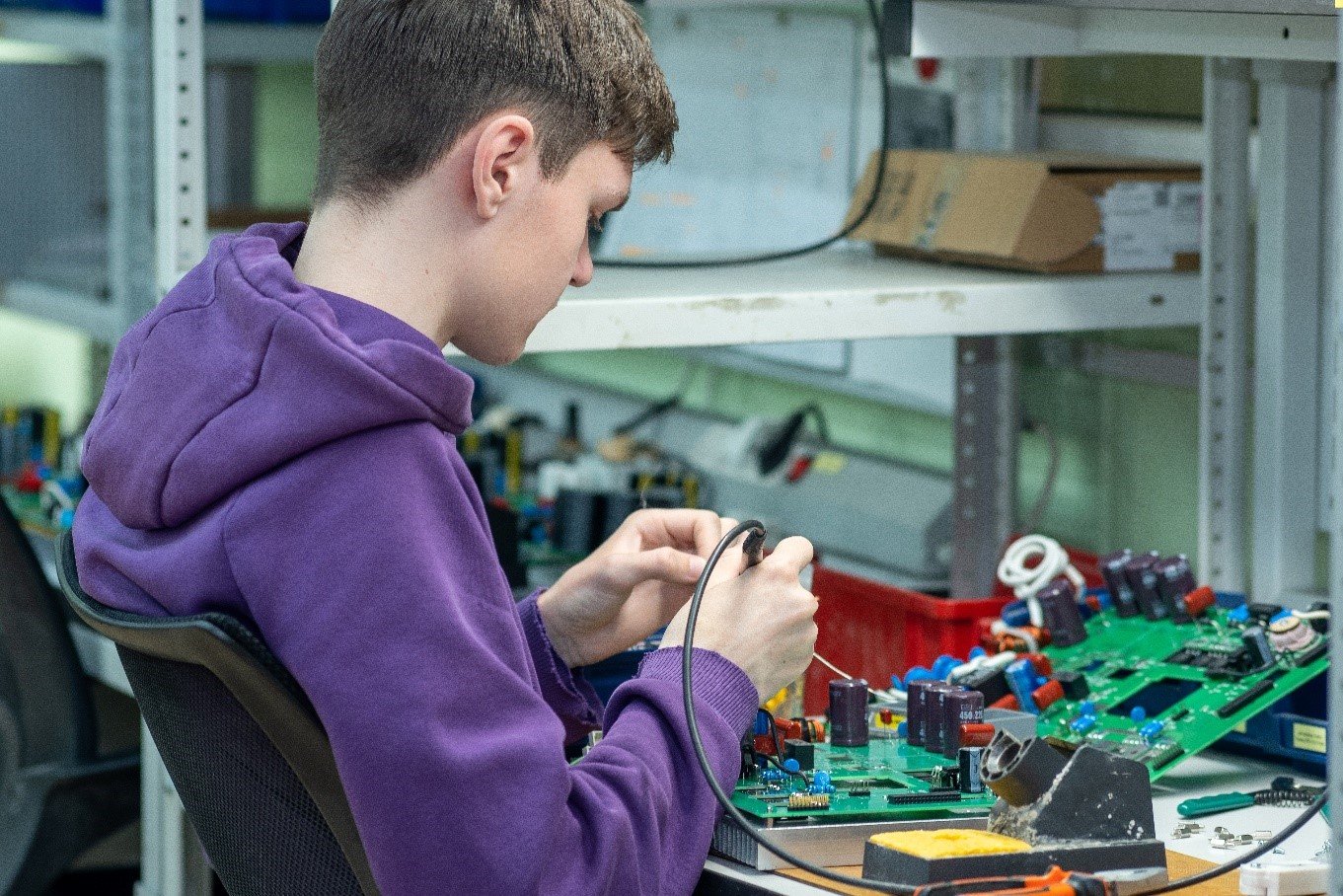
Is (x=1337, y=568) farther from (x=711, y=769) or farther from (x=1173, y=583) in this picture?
(x=1173, y=583)

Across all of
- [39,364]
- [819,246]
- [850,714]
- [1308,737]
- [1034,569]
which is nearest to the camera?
[850,714]

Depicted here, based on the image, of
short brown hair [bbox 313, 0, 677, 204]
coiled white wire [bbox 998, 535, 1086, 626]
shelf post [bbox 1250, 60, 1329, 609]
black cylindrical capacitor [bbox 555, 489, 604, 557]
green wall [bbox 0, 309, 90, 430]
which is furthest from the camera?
green wall [bbox 0, 309, 90, 430]

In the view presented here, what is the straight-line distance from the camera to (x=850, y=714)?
1.40 meters

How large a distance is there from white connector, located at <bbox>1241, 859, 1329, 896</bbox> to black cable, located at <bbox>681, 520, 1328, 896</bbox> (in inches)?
0.4

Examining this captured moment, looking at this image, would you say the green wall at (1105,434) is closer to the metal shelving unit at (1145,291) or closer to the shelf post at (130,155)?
the metal shelving unit at (1145,291)

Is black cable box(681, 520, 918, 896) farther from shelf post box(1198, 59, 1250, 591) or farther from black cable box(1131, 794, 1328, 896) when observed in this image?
shelf post box(1198, 59, 1250, 591)

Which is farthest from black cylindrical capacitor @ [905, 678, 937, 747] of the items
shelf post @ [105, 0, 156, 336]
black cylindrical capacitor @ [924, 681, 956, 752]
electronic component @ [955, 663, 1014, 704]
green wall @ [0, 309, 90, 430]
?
green wall @ [0, 309, 90, 430]

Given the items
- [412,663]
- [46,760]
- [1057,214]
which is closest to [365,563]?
[412,663]

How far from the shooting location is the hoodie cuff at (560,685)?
1410 mm

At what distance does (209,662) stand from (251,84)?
11.0ft

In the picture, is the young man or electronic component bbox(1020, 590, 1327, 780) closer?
the young man

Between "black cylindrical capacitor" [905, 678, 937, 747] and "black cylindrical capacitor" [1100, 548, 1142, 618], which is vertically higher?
"black cylindrical capacitor" [1100, 548, 1142, 618]

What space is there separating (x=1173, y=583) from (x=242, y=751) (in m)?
0.89

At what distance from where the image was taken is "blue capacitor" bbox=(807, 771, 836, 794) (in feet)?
4.22
